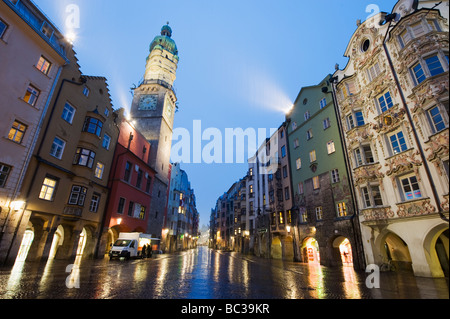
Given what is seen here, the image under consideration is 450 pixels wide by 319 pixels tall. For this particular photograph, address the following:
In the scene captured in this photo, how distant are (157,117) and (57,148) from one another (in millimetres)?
23963

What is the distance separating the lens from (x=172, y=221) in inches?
2108

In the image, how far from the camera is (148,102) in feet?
146

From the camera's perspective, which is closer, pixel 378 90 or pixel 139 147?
pixel 378 90

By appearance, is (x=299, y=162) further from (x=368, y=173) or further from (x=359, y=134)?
(x=368, y=173)

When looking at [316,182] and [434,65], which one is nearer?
[434,65]

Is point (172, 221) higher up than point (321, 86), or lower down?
lower down

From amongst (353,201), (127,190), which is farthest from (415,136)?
(127,190)

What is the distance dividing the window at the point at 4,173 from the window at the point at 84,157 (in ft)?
19.7

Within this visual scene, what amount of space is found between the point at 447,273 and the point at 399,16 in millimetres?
19088

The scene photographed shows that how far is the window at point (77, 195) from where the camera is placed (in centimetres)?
2102

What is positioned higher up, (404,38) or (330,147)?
(404,38)

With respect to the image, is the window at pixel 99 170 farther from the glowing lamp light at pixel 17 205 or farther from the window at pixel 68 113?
the glowing lamp light at pixel 17 205
